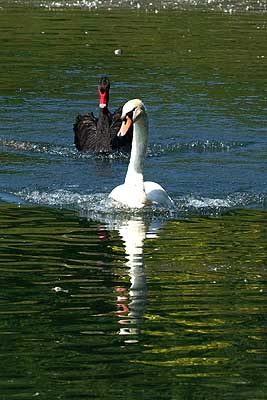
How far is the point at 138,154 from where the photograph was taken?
50.0ft

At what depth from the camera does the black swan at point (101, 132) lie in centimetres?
2048

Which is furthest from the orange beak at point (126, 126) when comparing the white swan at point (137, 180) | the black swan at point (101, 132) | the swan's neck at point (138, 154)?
the black swan at point (101, 132)

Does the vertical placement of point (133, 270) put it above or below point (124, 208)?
below

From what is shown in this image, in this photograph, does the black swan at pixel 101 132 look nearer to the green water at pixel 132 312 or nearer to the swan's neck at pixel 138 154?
the swan's neck at pixel 138 154

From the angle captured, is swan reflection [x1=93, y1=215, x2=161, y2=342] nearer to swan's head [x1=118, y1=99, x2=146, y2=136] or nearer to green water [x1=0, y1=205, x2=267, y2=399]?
green water [x1=0, y1=205, x2=267, y2=399]

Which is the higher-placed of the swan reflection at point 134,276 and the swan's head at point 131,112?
the swan's head at point 131,112

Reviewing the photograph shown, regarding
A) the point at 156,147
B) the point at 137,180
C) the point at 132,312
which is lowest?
the point at 132,312

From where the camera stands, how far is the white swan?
14305 mm

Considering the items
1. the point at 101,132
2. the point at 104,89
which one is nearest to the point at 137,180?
the point at 101,132

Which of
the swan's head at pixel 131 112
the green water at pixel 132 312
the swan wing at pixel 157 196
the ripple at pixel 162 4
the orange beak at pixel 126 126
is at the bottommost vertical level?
the green water at pixel 132 312

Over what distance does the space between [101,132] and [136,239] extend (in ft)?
27.1

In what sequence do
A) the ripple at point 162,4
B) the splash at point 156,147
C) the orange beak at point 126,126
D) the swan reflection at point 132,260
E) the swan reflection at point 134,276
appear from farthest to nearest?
the ripple at point 162,4, the splash at point 156,147, the orange beak at point 126,126, the swan reflection at point 132,260, the swan reflection at point 134,276

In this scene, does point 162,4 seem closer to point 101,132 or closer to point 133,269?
point 101,132

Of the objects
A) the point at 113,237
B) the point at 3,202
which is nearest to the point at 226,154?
the point at 3,202
